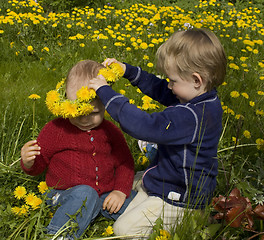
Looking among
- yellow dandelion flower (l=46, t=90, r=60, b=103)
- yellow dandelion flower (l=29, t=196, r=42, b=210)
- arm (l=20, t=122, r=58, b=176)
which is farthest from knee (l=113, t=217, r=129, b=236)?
yellow dandelion flower (l=46, t=90, r=60, b=103)

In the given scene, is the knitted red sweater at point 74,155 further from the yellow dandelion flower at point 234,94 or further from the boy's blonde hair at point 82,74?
the yellow dandelion flower at point 234,94

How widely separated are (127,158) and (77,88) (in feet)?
2.10

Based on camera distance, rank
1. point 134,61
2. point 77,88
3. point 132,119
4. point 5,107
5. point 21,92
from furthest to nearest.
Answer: point 134,61 < point 21,92 < point 5,107 < point 77,88 < point 132,119

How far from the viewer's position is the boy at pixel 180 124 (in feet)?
5.68

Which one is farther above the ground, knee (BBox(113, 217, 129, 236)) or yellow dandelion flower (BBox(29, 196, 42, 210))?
yellow dandelion flower (BBox(29, 196, 42, 210))

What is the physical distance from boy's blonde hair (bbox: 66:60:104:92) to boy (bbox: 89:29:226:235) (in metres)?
0.09

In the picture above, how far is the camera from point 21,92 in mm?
3102

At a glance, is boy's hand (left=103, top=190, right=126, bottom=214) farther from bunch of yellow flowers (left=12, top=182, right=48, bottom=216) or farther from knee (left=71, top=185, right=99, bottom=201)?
bunch of yellow flowers (left=12, top=182, right=48, bottom=216)

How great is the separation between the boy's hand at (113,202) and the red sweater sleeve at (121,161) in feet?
0.18

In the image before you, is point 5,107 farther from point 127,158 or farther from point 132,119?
point 132,119

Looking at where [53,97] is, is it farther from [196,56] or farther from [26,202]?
[196,56]

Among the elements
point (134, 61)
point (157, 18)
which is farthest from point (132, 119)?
point (157, 18)

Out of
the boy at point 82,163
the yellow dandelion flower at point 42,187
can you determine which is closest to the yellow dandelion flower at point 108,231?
the boy at point 82,163

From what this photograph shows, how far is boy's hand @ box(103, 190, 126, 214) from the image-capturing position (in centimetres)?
211
